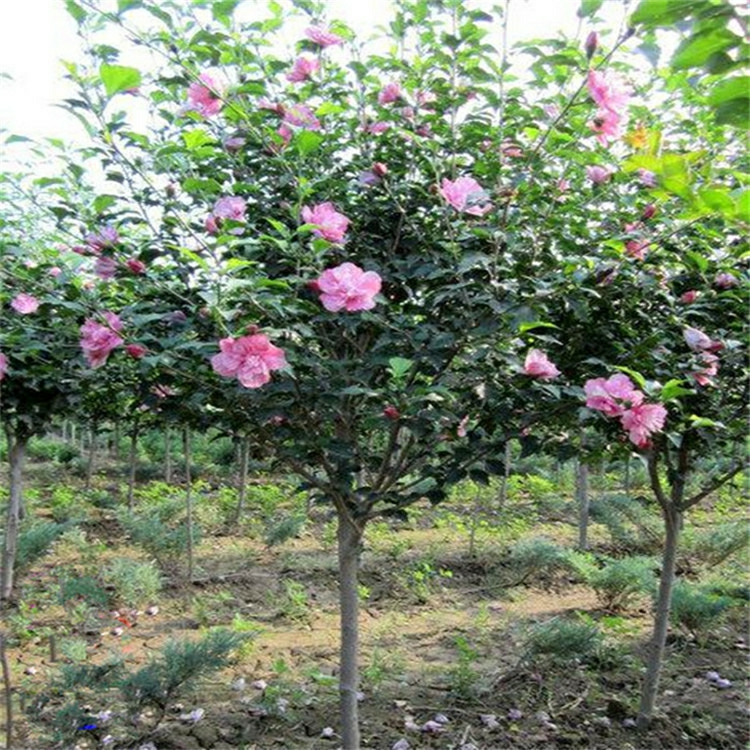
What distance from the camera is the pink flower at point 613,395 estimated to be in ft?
5.95

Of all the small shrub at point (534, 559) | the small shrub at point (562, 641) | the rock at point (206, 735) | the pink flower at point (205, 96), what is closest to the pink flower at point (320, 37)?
the pink flower at point (205, 96)

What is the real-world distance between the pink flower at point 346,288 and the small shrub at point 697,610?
3454 mm

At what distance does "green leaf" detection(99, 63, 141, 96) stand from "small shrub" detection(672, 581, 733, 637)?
4021 mm

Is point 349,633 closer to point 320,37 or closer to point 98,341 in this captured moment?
point 98,341

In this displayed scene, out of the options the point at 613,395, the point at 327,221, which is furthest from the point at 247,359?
the point at 613,395

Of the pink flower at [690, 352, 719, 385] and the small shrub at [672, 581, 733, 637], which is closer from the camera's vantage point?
the pink flower at [690, 352, 719, 385]

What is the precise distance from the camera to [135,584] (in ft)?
16.1

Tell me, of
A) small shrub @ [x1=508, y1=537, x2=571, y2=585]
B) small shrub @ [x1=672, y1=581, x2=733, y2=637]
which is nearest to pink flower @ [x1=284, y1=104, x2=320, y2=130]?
small shrub @ [x1=672, y1=581, x2=733, y2=637]

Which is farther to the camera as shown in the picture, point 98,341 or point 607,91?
point 98,341

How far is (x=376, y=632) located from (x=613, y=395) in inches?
129

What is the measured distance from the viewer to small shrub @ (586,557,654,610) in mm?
4781

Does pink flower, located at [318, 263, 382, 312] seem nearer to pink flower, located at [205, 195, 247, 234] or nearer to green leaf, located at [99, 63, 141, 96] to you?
pink flower, located at [205, 195, 247, 234]

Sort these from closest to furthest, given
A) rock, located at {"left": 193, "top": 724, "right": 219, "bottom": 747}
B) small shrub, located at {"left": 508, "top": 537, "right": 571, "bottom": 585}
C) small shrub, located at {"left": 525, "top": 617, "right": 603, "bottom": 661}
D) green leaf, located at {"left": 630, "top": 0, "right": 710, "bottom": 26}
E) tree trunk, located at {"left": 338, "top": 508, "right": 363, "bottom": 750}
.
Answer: green leaf, located at {"left": 630, "top": 0, "right": 710, "bottom": 26}, tree trunk, located at {"left": 338, "top": 508, "right": 363, "bottom": 750}, rock, located at {"left": 193, "top": 724, "right": 219, "bottom": 747}, small shrub, located at {"left": 525, "top": 617, "right": 603, "bottom": 661}, small shrub, located at {"left": 508, "top": 537, "right": 571, "bottom": 585}

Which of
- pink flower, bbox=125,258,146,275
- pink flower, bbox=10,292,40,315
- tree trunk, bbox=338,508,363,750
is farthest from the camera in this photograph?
tree trunk, bbox=338,508,363,750
